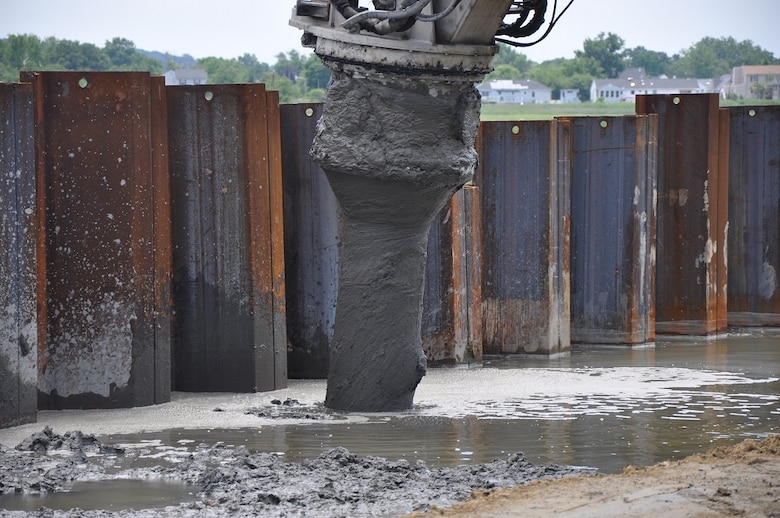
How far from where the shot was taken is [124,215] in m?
9.22

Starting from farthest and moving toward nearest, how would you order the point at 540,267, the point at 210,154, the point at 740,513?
the point at 540,267 → the point at 210,154 → the point at 740,513

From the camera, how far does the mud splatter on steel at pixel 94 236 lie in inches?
361

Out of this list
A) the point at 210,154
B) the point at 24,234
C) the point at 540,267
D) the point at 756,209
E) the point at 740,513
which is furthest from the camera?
the point at 756,209

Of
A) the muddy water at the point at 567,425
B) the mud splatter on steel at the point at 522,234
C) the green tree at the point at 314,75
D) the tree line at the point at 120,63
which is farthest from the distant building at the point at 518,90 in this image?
the muddy water at the point at 567,425

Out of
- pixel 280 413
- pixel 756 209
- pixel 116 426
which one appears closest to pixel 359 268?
pixel 280 413

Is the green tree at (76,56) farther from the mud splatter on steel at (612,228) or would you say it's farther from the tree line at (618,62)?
the mud splatter on steel at (612,228)

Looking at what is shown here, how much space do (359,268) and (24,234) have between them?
2100 mm

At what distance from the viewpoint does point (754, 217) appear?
14656 mm

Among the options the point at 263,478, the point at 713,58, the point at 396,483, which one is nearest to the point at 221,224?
the point at 263,478

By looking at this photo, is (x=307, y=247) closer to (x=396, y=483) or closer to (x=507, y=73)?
(x=396, y=483)

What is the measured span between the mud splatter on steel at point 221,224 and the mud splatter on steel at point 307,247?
779 millimetres

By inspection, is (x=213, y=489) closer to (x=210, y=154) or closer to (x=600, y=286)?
(x=210, y=154)

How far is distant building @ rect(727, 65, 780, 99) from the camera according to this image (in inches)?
3397

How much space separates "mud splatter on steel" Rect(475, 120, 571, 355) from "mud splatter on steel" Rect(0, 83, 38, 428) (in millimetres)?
4641
